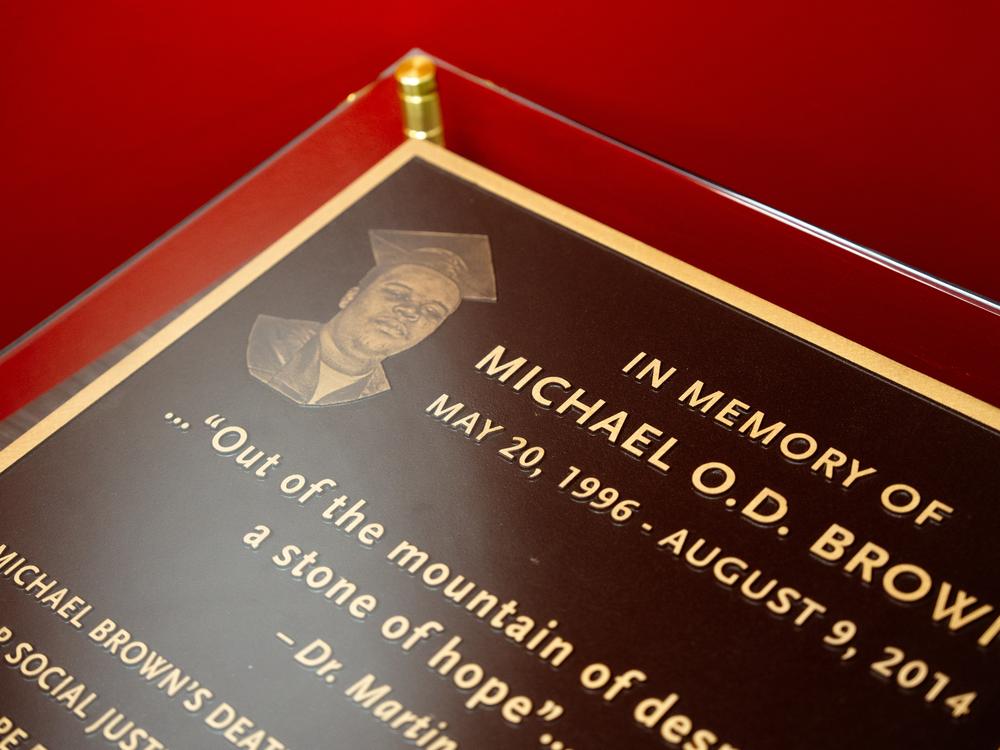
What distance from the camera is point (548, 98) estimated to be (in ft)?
5.58

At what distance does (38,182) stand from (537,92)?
0.70 m

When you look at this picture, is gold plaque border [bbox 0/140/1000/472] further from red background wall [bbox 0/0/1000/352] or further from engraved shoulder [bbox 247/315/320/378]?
red background wall [bbox 0/0/1000/352]

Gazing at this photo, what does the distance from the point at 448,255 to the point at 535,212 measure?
0.38 feet

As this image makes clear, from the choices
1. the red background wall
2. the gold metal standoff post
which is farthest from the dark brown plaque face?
the red background wall

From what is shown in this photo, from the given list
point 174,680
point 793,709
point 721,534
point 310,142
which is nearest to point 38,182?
point 310,142

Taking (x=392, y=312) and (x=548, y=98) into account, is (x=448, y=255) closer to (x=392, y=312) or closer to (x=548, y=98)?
(x=392, y=312)

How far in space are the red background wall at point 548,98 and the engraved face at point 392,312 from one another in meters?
0.46

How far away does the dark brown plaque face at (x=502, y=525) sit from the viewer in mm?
1009

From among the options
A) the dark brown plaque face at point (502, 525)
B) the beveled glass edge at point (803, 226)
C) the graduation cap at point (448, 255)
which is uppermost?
the beveled glass edge at point (803, 226)

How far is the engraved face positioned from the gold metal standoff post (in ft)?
0.79

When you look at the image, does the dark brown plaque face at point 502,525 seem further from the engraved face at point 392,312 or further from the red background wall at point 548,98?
the red background wall at point 548,98

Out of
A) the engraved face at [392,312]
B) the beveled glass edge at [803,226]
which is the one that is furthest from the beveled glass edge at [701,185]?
the engraved face at [392,312]

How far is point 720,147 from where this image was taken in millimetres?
1612

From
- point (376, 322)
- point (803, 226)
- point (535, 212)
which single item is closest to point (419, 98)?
point (535, 212)
